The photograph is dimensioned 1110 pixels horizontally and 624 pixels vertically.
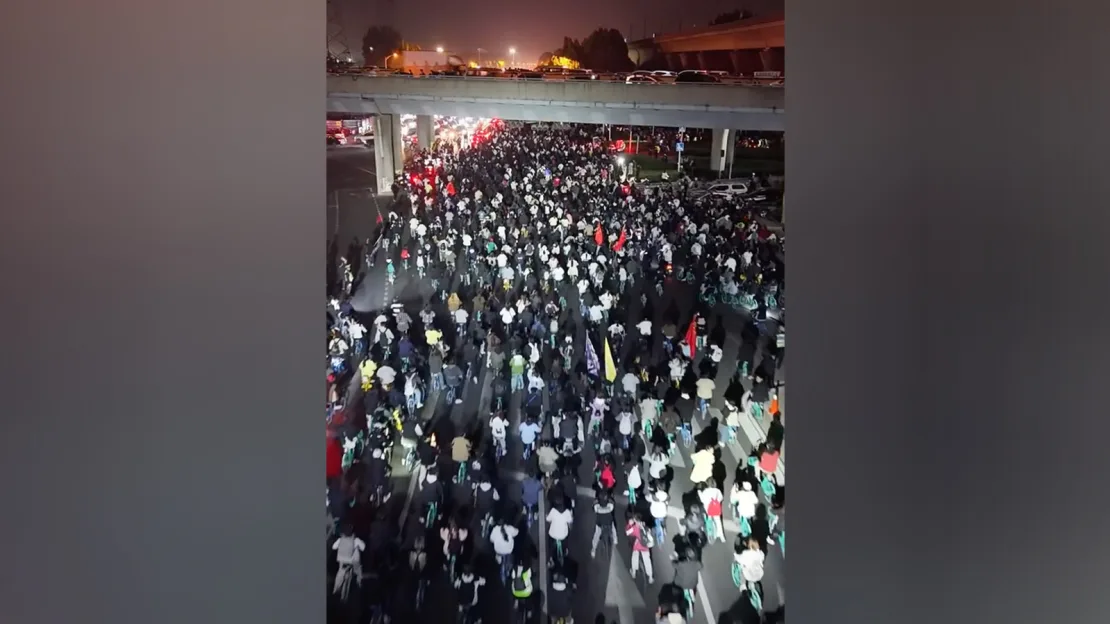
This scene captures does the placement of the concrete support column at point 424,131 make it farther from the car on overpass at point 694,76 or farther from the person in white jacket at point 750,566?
the person in white jacket at point 750,566

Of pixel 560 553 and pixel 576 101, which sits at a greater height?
pixel 576 101

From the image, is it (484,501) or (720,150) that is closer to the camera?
(484,501)

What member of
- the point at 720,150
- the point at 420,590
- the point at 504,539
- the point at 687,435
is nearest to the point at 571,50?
the point at 720,150

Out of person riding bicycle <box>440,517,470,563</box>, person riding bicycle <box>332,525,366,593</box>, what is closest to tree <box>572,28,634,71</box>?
person riding bicycle <box>440,517,470,563</box>
